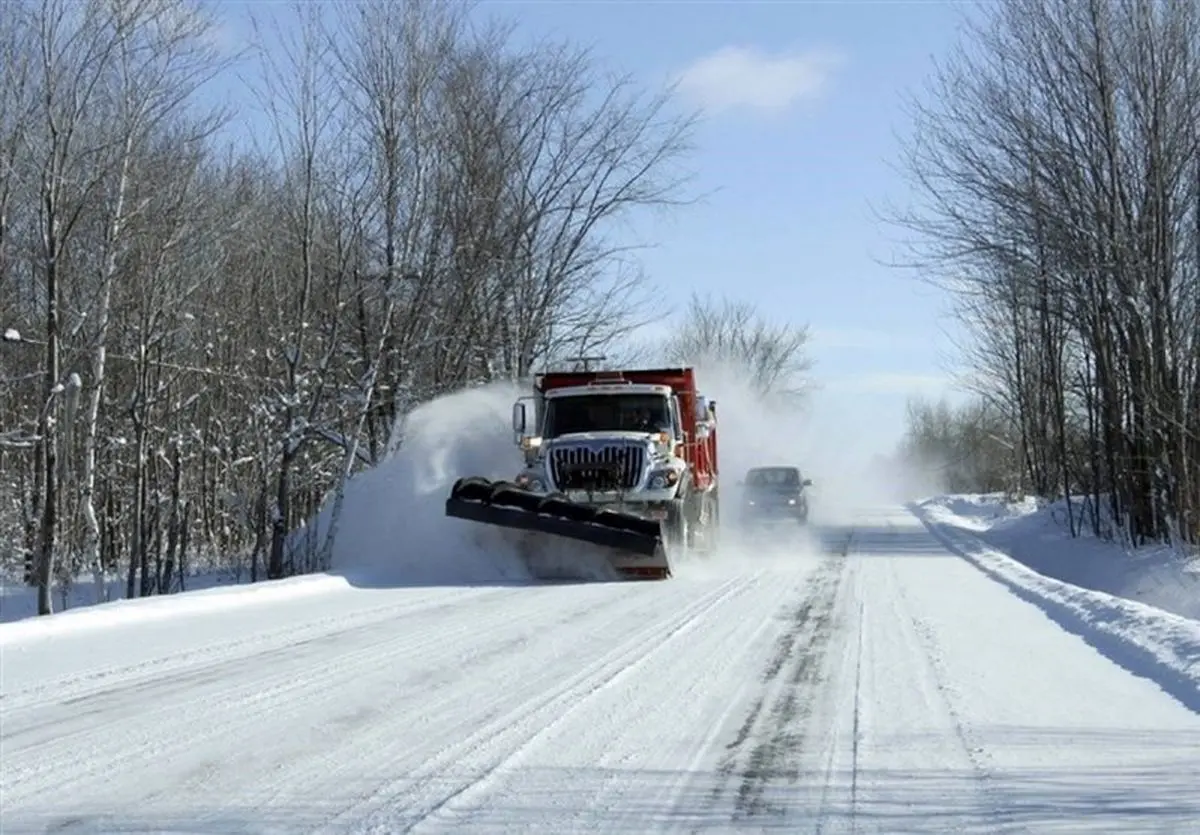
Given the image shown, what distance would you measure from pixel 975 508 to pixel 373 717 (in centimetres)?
5365

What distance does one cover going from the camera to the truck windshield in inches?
842

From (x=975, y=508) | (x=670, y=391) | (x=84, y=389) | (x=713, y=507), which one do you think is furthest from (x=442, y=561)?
(x=975, y=508)

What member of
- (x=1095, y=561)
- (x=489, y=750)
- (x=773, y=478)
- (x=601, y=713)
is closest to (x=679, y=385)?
(x=1095, y=561)

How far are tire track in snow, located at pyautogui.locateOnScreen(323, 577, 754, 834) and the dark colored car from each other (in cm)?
2386

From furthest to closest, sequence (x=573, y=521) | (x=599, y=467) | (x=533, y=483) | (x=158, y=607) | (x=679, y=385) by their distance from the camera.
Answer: (x=679, y=385), (x=533, y=483), (x=599, y=467), (x=573, y=521), (x=158, y=607)

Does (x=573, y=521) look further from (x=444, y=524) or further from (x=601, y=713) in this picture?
(x=601, y=713)

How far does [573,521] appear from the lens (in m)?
18.8

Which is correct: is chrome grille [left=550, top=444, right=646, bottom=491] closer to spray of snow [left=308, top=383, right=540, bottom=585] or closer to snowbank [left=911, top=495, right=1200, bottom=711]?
spray of snow [left=308, top=383, right=540, bottom=585]

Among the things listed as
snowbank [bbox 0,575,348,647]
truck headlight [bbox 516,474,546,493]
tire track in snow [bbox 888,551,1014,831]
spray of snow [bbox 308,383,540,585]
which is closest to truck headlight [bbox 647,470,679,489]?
truck headlight [bbox 516,474,546,493]

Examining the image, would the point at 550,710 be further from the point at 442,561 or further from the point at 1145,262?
the point at 1145,262

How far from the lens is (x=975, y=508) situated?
193ft

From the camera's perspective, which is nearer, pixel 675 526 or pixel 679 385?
pixel 675 526

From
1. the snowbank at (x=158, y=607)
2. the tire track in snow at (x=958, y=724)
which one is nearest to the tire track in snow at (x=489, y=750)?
the tire track in snow at (x=958, y=724)

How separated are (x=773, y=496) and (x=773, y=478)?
844 mm
